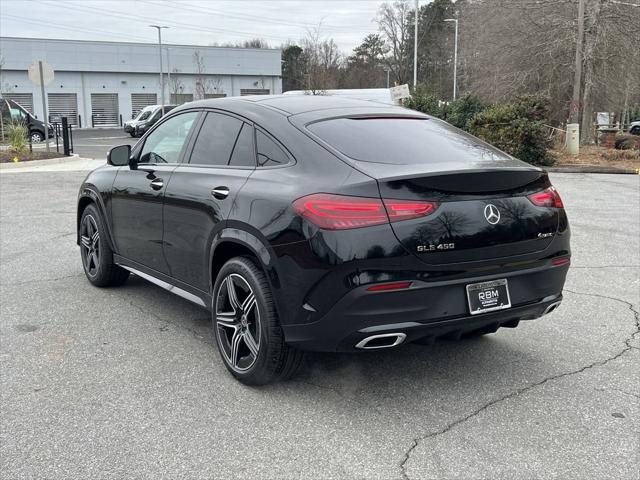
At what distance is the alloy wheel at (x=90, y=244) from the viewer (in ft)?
19.5

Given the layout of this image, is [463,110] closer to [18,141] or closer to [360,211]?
[18,141]

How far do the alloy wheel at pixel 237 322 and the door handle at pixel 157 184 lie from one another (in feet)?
3.76

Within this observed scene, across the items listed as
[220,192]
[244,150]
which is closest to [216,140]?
[244,150]

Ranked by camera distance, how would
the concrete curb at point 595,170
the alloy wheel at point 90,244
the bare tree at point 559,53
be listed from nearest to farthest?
1. the alloy wheel at point 90,244
2. the concrete curb at point 595,170
3. the bare tree at point 559,53

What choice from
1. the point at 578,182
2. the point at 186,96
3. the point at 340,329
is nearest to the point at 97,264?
the point at 340,329

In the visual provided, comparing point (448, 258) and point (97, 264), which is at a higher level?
point (448, 258)

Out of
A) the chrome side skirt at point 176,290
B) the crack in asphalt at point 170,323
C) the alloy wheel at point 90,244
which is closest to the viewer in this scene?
the chrome side skirt at point 176,290

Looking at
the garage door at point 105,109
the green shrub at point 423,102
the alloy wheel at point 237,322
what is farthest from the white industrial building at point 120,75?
the alloy wheel at point 237,322

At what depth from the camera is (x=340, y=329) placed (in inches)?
129

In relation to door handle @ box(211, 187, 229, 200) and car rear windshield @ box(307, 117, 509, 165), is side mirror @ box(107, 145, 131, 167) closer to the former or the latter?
door handle @ box(211, 187, 229, 200)

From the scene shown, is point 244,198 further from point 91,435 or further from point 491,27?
point 491,27

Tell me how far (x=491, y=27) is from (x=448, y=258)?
1158 inches

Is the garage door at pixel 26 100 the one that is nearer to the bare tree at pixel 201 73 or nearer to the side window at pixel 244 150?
the bare tree at pixel 201 73

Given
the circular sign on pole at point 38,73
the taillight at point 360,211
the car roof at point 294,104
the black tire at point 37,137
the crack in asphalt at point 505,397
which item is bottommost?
the crack in asphalt at point 505,397
